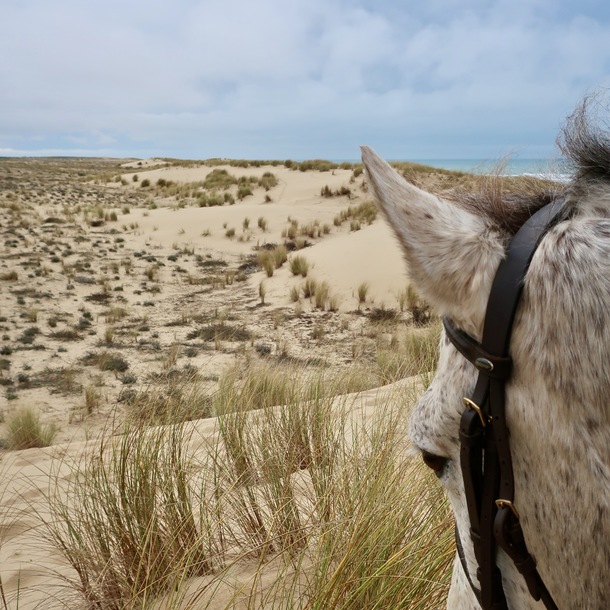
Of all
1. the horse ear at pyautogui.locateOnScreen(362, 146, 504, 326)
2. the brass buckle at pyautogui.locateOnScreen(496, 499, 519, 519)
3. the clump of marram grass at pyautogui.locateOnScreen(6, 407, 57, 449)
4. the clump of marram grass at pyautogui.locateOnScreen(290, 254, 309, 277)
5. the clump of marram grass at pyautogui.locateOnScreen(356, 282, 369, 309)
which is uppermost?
the horse ear at pyautogui.locateOnScreen(362, 146, 504, 326)

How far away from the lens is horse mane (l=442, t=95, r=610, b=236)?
911 mm

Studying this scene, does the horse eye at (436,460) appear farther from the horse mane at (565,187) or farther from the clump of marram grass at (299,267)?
the clump of marram grass at (299,267)

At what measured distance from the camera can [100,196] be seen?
3672 centimetres

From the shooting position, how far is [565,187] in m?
0.98

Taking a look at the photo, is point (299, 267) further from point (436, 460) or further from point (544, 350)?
point (544, 350)

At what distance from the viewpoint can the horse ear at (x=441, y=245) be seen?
847mm

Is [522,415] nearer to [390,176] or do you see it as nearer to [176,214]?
[390,176]

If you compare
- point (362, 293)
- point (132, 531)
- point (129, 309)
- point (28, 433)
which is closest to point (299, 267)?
point (362, 293)

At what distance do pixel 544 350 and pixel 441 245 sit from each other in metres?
0.24

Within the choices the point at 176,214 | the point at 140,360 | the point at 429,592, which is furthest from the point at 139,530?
the point at 176,214

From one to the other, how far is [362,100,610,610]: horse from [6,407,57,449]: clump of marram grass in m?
6.16

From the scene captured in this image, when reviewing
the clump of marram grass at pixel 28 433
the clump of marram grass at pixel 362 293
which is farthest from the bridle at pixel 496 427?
the clump of marram grass at pixel 362 293

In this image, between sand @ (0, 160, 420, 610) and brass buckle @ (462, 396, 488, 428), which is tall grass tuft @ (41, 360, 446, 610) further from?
brass buckle @ (462, 396, 488, 428)

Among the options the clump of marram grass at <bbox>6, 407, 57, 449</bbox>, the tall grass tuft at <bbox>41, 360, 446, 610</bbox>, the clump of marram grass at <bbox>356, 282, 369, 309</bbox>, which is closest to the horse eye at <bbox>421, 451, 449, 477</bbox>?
the tall grass tuft at <bbox>41, 360, 446, 610</bbox>
